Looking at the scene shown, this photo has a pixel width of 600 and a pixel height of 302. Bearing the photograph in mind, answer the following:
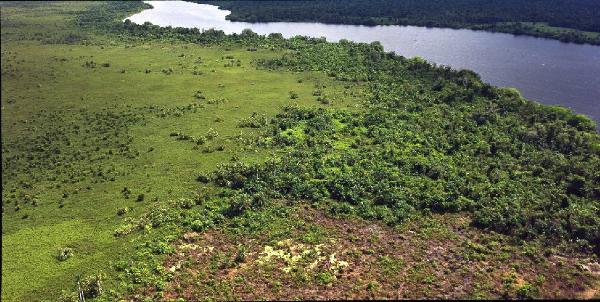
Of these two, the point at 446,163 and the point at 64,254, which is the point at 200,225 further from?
the point at 446,163

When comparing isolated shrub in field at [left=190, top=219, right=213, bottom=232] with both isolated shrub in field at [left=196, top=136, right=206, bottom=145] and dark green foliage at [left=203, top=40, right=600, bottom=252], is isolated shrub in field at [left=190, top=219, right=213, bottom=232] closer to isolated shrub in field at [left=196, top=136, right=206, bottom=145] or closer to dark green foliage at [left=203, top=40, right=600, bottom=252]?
dark green foliage at [left=203, top=40, right=600, bottom=252]

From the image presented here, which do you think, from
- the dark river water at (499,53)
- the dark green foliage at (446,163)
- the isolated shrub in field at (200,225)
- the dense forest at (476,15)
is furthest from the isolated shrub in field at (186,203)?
the dense forest at (476,15)

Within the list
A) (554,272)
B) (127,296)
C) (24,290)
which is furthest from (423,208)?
(24,290)

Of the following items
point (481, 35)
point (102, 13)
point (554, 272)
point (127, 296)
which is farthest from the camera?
point (102, 13)

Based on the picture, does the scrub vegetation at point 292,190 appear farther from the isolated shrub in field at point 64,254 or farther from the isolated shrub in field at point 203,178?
the isolated shrub in field at point 203,178

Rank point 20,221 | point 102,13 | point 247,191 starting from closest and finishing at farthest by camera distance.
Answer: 1. point 20,221
2. point 247,191
3. point 102,13

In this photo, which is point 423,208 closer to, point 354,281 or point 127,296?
point 354,281

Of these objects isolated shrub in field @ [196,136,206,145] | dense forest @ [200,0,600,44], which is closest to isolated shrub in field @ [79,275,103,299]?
isolated shrub in field @ [196,136,206,145]

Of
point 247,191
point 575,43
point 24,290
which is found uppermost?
point 575,43
